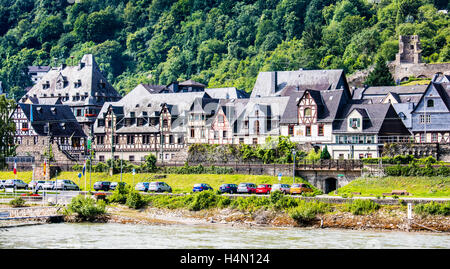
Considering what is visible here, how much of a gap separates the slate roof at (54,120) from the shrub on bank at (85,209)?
166 feet

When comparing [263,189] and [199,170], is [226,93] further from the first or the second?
A: [263,189]

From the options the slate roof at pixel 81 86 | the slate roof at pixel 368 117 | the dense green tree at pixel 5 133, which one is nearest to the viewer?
the slate roof at pixel 368 117

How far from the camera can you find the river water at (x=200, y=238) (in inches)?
2082

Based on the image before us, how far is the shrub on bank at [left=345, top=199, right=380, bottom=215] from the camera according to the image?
61844 millimetres

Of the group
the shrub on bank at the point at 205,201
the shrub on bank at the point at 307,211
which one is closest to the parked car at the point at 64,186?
the shrub on bank at the point at 205,201

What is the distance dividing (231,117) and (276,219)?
42.1 metres

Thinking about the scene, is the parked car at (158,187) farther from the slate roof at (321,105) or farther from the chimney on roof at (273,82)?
the chimney on roof at (273,82)

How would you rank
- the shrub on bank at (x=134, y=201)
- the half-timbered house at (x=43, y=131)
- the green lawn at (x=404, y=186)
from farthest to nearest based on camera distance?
the half-timbered house at (x=43, y=131) → the shrub on bank at (x=134, y=201) → the green lawn at (x=404, y=186)

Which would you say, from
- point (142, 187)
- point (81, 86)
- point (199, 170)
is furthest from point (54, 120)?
point (142, 187)

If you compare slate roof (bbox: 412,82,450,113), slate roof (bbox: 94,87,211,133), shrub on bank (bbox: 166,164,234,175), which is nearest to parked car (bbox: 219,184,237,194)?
shrub on bank (bbox: 166,164,234,175)

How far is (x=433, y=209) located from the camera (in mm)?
59531

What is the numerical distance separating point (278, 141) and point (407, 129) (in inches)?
558
